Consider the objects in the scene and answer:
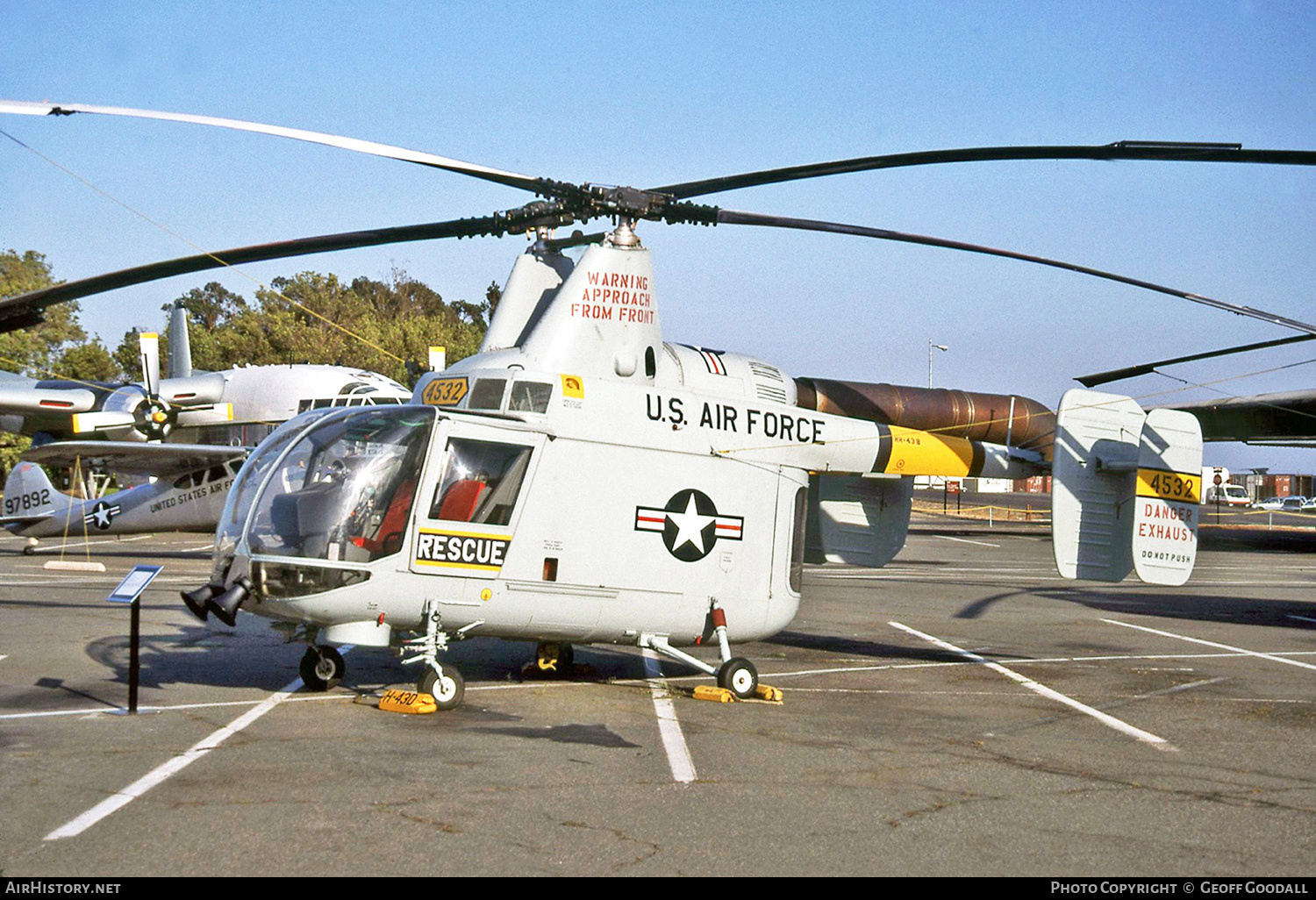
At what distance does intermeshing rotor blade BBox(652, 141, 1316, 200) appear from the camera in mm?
8633

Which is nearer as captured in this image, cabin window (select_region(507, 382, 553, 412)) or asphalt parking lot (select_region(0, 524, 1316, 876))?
asphalt parking lot (select_region(0, 524, 1316, 876))

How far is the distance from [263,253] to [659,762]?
590 centimetres

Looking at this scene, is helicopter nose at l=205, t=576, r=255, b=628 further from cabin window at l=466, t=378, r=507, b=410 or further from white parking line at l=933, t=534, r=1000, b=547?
white parking line at l=933, t=534, r=1000, b=547

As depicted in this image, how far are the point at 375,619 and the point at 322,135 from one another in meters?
3.97

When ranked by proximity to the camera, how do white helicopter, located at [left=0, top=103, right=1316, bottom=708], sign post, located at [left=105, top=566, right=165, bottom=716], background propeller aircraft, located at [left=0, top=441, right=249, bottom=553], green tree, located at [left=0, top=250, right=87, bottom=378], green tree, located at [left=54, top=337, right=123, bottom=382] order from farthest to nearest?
green tree, located at [left=54, top=337, right=123, bottom=382] < green tree, located at [left=0, top=250, right=87, bottom=378] < background propeller aircraft, located at [left=0, top=441, right=249, bottom=553] < white helicopter, located at [left=0, top=103, right=1316, bottom=708] < sign post, located at [left=105, top=566, right=165, bottom=716]

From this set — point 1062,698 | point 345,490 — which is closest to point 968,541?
point 1062,698

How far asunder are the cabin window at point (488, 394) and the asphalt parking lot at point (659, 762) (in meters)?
2.72

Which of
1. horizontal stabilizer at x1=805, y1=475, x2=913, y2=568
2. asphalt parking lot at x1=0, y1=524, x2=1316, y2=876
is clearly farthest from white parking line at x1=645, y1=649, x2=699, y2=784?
horizontal stabilizer at x1=805, y1=475, x2=913, y2=568

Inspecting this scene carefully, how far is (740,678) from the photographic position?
10.9 meters

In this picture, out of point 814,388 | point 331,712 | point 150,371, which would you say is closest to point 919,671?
point 331,712

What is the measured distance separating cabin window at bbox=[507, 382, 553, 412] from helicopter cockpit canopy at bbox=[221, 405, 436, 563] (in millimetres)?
769

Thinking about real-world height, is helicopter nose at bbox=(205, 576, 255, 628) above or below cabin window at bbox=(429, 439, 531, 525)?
below

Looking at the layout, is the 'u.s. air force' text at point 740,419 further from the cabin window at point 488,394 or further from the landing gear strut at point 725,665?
the landing gear strut at point 725,665

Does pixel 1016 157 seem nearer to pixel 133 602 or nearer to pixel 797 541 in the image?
pixel 797 541
